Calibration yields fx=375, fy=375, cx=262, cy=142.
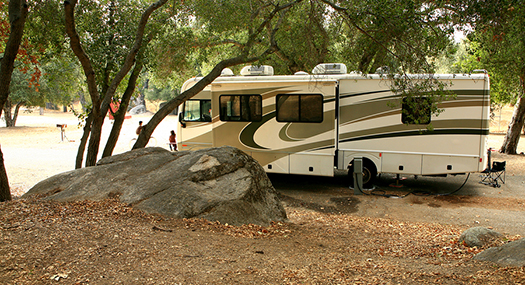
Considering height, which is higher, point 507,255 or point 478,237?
point 507,255

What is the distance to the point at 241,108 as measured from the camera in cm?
1089

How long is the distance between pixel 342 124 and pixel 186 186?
5.61m

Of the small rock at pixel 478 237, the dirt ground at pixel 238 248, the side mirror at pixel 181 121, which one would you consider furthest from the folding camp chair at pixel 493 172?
the side mirror at pixel 181 121

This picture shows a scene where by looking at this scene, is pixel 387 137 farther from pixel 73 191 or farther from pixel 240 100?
pixel 73 191

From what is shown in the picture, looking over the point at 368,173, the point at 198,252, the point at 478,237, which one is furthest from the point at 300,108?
the point at 198,252

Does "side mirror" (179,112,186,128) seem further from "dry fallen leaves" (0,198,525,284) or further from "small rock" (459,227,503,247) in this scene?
"small rock" (459,227,503,247)

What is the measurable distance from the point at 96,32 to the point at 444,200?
30.6ft

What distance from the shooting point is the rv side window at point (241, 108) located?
35.3 feet

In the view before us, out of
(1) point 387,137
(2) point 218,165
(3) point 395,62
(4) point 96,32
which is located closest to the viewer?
(2) point 218,165

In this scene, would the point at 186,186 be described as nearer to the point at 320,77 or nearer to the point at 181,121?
the point at 320,77

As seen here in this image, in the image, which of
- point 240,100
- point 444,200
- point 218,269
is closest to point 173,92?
point 240,100

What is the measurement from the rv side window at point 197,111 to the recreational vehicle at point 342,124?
81cm

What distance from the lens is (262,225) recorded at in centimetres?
593

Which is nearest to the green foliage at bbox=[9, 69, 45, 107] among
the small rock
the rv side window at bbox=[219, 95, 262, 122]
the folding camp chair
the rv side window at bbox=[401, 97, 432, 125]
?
the rv side window at bbox=[219, 95, 262, 122]
